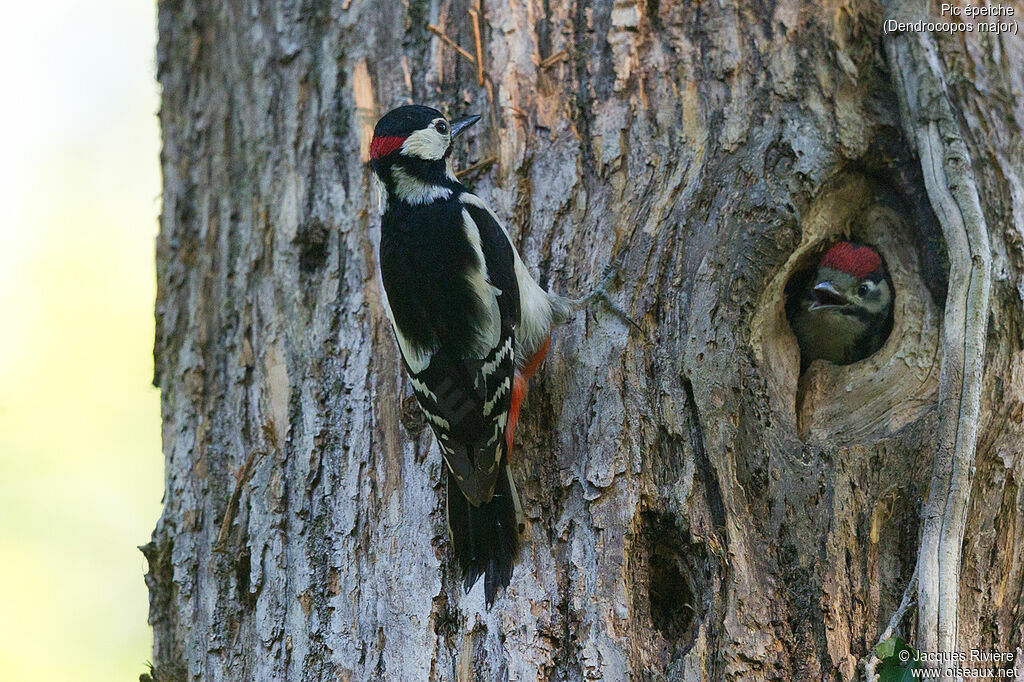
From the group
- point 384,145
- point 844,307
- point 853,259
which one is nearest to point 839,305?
point 844,307

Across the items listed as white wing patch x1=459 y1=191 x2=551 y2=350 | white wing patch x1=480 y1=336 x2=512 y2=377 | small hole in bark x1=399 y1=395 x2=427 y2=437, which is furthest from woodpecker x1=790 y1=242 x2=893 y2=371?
small hole in bark x1=399 y1=395 x2=427 y2=437

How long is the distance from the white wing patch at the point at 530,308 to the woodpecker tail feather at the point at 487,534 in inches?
20.0

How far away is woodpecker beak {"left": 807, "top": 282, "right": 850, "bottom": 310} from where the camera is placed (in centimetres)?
310

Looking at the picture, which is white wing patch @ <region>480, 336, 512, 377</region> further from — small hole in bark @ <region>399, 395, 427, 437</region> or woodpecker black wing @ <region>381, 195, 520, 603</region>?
small hole in bark @ <region>399, 395, 427, 437</region>

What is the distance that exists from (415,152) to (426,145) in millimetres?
75

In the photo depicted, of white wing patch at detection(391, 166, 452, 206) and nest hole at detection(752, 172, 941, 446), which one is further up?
white wing patch at detection(391, 166, 452, 206)

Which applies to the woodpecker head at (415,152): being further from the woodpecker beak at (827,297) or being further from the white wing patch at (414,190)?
the woodpecker beak at (827,297)

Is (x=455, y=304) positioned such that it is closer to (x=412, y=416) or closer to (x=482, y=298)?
(x=482, y=298)

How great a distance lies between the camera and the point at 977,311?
2.55m

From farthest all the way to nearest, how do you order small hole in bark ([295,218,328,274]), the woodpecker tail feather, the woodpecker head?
small hole in bark ([295,218,328,274]) < the woodpecker head < the woodpecker tail feather

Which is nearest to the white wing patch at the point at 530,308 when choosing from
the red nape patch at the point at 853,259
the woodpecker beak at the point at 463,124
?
the woodpecker beak at the point at 463,124

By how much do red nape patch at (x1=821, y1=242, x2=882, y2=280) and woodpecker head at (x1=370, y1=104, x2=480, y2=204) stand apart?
123 centimetres

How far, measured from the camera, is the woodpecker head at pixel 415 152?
2.85 meters

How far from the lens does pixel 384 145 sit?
2893 mm
